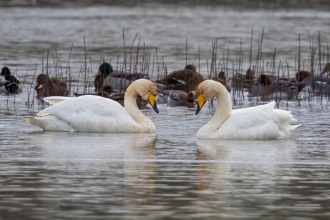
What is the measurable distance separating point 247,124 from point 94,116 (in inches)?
86.9

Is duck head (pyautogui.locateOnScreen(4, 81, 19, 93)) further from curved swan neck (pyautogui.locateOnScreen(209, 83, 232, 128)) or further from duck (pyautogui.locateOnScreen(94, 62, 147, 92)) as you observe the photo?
curved swan neck (pyautogui.locateOnScreen(209, 83, 232, 128))

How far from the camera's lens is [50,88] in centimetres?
1873

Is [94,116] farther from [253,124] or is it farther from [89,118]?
[253,124]

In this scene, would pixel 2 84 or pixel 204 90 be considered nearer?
pixel 204 90

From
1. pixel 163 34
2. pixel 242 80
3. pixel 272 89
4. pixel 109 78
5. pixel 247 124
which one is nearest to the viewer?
pixel 247 124

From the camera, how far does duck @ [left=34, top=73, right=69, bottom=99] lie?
60.3 feet

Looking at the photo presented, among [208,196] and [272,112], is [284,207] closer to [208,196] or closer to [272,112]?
[208,196]

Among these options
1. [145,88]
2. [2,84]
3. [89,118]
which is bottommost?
[2,84]

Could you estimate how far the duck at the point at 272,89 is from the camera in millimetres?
18922

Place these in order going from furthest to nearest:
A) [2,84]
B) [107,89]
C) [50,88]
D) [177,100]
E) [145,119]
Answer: [2,84] < [107,89] < [50,88] < [177,100] < [145,119]

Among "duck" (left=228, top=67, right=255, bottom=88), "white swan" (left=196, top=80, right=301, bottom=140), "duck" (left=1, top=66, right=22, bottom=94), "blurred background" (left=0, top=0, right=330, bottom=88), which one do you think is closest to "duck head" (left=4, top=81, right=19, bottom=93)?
"duck" (left=1, top=66, right=22, bottom=94)

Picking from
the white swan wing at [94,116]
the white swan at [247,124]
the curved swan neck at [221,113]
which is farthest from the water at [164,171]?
the curved swan neck at [221,113]

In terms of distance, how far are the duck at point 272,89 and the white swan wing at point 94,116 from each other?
5.59 metres

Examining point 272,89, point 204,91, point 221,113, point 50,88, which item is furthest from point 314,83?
point 221,113
